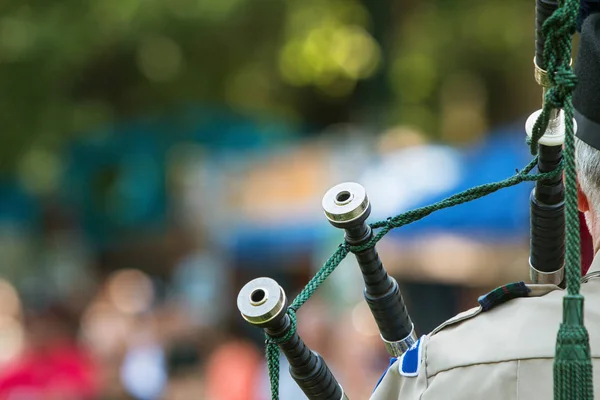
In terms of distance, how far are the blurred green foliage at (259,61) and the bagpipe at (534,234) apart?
6.83 metres

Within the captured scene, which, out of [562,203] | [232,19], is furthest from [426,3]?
[562,203]

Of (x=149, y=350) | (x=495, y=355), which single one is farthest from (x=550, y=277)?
(x=149, y=350)

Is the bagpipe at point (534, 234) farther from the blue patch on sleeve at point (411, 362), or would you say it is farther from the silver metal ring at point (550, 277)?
the blue patch on sleeve at point (411, 362)

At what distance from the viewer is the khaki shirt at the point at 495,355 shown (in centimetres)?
143

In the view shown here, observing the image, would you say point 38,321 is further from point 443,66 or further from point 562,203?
point 562,203

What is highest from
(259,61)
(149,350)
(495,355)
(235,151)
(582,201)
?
(259,61)

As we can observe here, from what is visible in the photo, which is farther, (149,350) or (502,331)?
(149,350)

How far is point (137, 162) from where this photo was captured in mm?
10594

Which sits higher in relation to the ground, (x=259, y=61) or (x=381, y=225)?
(x=259, y=61)

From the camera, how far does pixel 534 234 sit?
1.73m

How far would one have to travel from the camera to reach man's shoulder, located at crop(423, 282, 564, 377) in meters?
1.45

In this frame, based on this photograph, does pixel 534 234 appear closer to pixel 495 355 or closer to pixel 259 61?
pixel 495 355

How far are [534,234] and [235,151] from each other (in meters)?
8.36

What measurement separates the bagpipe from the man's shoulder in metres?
0.06
